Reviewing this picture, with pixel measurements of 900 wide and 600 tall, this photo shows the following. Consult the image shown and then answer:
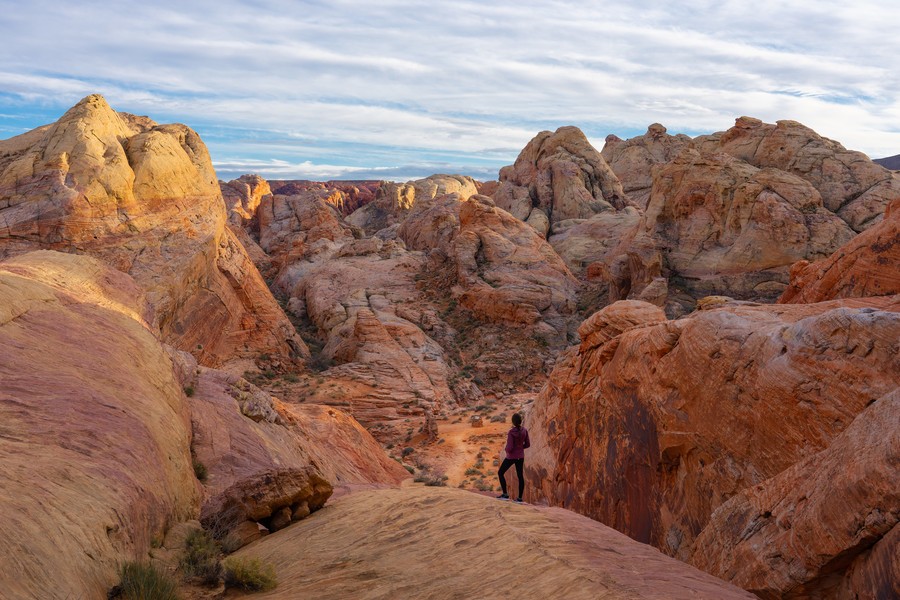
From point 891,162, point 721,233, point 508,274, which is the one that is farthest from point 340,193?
point 891,162

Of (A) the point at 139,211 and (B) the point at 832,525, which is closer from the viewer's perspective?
(B) the point at 832,525

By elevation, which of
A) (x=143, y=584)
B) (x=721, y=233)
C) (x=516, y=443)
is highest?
(x=721, y=233)

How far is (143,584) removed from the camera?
654 cm

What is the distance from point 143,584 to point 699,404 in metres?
9.38

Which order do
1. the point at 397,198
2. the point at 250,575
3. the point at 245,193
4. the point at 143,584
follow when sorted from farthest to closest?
the point at 245,193
the point at 397,198
the point at 250,575
the point at 143,584

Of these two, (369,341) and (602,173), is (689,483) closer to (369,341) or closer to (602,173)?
(369,341)

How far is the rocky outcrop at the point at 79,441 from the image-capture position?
6.05 meters

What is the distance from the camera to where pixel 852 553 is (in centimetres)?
630

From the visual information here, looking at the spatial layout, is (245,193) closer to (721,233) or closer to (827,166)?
(721,233)

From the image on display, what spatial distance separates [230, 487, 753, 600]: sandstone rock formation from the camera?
6266 mm

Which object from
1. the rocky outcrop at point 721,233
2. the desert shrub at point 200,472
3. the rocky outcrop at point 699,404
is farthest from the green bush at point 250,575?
the rocky outcrop at point 721,233

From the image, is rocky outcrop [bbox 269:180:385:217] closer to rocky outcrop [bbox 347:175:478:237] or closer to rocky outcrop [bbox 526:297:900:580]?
rocky outcrop [bbox 347:175:478:237]

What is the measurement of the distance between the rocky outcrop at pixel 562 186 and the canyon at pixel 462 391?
1422 centimetres

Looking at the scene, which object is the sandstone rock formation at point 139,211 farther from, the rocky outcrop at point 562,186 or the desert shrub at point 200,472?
the rocky outcrop at point 562,186
